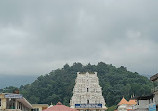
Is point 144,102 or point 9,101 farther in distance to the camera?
point 144,102

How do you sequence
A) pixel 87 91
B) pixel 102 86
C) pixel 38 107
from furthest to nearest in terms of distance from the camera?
pixel 102 86
pixel 87 91
pixel 38 107

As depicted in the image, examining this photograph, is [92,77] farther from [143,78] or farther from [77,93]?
[143,78]

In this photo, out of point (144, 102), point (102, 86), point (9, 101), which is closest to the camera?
point (9, 101)

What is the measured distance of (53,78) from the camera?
580 ft

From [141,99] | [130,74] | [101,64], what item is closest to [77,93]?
[141,99]

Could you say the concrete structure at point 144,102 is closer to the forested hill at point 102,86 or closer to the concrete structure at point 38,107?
the concrete structure at point 38,107

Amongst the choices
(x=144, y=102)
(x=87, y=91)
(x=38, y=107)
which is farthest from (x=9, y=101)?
(x=87, y=91)

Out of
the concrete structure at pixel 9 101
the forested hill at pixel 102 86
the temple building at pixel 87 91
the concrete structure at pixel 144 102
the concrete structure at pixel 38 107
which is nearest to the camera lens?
the concrete structure at pixel 9 101

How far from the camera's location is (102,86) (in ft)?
494

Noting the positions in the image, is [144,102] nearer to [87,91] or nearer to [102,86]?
[87,91]

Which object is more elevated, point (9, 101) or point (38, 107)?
point (9, 101)

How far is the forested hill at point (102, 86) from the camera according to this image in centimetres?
13712

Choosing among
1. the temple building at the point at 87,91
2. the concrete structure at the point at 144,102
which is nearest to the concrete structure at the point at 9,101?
the concrete structure at the point at 144,102

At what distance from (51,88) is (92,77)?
248 ft
